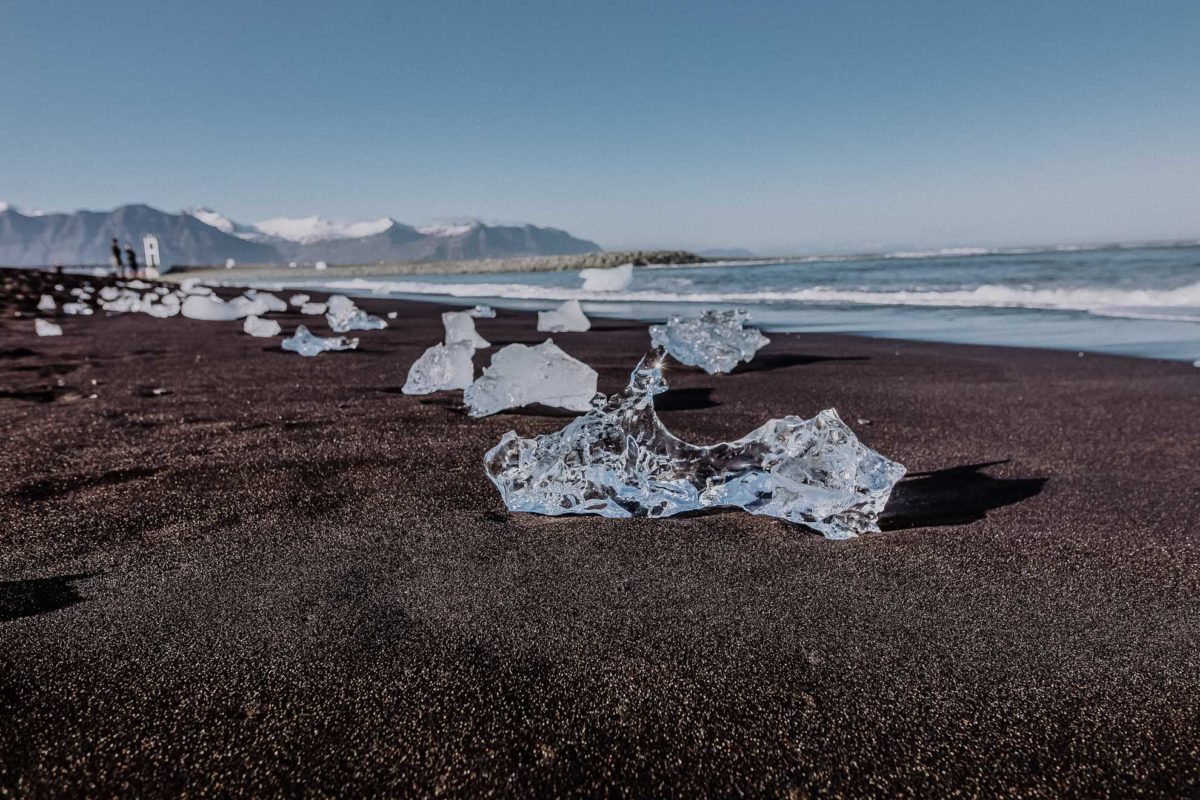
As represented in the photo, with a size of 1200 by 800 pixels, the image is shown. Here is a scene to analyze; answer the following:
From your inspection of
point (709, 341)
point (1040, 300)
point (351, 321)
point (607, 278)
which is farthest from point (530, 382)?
point (607, 278)

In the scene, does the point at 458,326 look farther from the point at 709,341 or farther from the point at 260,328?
the point at 260,328

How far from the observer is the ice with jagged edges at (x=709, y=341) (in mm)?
4384

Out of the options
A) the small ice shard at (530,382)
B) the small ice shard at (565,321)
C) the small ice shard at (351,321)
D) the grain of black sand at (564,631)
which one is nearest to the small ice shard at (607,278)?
the small ice shard at (565,321)

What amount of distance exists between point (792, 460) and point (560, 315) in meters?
5.79

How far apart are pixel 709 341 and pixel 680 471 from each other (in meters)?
2.78

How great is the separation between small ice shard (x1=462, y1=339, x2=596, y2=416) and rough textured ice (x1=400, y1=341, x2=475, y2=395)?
1.36 feet

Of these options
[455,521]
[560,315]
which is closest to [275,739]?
[455,521]

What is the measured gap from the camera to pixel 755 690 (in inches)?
40.3

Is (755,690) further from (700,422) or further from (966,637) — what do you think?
(700,422)

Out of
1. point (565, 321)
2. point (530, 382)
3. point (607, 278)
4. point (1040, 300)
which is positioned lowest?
point (530, 382)

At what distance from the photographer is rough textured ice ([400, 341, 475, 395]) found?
3463 mm

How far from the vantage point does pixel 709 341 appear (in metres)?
4.50

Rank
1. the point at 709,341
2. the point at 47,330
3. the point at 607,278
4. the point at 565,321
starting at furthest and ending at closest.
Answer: the point at 607,278
the point at 565,321
the point at 47,330
the point at 709,341

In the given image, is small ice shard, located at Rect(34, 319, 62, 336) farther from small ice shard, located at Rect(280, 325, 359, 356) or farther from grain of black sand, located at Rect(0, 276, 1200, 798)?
grain of black sand, located at Rect(0, 276, 1200, 798)
